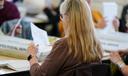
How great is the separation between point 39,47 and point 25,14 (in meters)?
3.82

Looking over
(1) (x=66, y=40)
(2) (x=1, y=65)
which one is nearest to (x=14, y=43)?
(2) (x=1, y=65)

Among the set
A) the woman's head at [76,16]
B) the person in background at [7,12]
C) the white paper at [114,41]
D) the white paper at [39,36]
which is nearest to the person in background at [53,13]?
the person in background at [7,12]

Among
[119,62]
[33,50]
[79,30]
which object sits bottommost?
[119,62]

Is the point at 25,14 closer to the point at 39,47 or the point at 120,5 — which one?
the point at 120,5

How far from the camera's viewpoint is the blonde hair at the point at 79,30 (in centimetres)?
213

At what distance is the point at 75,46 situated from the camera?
213cm

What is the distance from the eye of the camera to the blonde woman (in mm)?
2121

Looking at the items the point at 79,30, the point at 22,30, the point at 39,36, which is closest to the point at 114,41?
the point at 22,30

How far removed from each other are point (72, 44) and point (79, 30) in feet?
0.35

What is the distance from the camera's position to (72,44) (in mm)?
2125

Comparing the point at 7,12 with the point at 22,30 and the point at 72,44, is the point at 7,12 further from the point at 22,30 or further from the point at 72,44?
the point at 72,44

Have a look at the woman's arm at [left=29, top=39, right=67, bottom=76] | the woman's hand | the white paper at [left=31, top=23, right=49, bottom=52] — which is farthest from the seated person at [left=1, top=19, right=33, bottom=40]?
the woman's arm at [left=29, top=39, right=67, bottom=76]

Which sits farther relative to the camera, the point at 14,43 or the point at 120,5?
the point at 120,5

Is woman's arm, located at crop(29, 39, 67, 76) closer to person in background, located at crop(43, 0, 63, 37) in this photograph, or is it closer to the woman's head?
the woman's head
